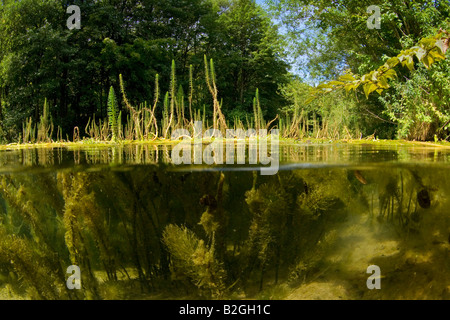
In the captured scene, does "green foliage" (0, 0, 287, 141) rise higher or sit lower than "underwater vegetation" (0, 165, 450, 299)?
higher

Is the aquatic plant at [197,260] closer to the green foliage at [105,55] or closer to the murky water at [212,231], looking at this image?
the murky water at [212,231]

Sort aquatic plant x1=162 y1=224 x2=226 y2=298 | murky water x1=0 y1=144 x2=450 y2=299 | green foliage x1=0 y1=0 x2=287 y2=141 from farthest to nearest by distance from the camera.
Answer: green foliage x1=0 y1=0 x2=287 y2=141 → murky water x1=0 y1=144 x2=450 y2=299 → aquatic plant x1=162 y1=224 x2=226 y2=298

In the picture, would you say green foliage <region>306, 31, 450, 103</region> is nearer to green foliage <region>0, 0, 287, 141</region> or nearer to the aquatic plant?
the aquatic plant

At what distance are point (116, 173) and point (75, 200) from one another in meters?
0.57

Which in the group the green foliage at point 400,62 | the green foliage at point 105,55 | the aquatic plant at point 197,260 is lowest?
the aquatic plant at point 197,260

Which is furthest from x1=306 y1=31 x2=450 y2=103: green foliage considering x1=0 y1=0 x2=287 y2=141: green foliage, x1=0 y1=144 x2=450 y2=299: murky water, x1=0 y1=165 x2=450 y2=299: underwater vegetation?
x1=0 y1=0 x2=287 y2=141: green foliage

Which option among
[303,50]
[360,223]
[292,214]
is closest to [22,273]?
[292,214]

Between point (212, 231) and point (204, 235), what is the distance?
364 millimetres

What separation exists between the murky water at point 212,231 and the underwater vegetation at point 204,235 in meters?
0.01

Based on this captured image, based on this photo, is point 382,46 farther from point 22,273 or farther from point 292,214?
point 22,273

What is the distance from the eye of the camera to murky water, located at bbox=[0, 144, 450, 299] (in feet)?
10.8

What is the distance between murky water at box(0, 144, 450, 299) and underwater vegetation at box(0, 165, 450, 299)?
0.01m

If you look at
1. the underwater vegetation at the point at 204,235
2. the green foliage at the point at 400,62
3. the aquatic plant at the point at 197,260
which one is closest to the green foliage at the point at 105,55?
the underwater vegetation at the point at 204,235

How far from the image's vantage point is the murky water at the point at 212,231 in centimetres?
328
